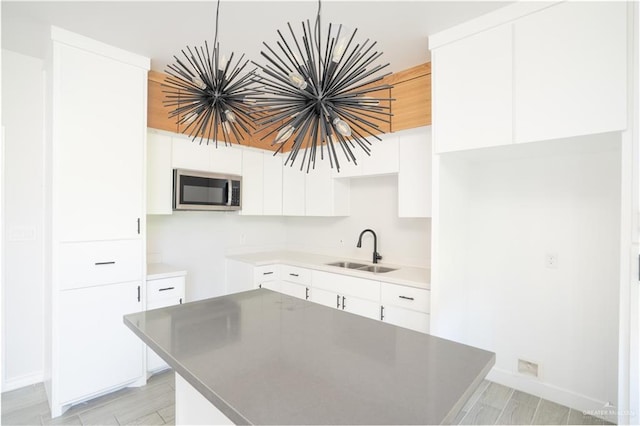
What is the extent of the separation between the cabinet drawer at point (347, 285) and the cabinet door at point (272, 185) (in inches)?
38.5

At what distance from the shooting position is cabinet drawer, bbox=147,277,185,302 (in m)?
2.61

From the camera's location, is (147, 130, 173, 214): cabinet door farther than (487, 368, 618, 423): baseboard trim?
Yes

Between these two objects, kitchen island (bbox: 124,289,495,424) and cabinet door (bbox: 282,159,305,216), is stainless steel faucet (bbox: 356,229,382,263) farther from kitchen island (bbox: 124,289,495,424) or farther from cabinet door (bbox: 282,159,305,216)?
kitchen island (bbox: 124,289,495,424)

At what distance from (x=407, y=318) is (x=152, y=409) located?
1.95m

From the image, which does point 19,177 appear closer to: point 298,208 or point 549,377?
point 298,208

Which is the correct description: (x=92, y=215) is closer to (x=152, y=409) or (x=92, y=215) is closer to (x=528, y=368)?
(x=152, y=409)

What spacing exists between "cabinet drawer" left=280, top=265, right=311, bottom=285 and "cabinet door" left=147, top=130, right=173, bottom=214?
1.31 meters

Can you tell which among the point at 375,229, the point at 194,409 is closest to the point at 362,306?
the point at 375,229

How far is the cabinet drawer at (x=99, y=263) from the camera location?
218 centimetres

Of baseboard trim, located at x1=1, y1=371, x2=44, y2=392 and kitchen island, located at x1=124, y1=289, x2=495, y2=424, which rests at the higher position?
kitchen island, located at x1=124, y1=289, x2=495, y2=424

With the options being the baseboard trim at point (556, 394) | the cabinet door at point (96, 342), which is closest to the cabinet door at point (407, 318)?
the baseboard trim at point (556, 394)

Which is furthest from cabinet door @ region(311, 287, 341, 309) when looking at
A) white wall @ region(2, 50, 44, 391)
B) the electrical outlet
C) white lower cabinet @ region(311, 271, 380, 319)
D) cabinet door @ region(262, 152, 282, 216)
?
white wall @ region(2, 50, 44, 391)

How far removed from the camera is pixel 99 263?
7.55 ft

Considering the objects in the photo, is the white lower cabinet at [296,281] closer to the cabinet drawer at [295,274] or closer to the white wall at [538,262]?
the cabinet drawer at [295,274]
